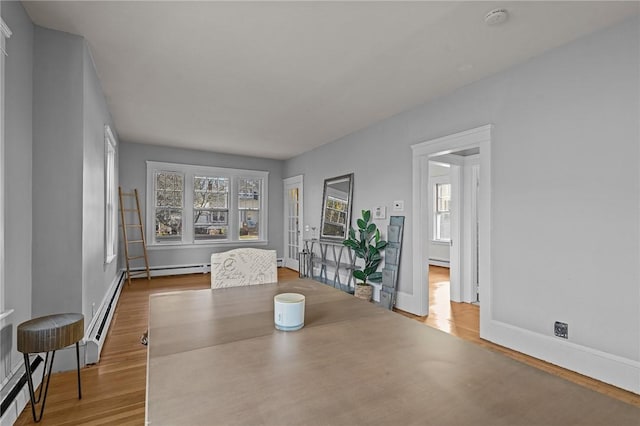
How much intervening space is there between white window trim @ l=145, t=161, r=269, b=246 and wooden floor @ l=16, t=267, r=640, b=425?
2.39 meters

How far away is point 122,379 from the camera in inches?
94.4

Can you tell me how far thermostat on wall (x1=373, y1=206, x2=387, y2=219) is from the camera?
4547mm

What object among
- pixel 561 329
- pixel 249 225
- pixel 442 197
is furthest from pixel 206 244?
pixel 561 329

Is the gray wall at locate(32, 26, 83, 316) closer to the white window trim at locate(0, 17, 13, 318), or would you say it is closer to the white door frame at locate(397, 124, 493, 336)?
the white window trim at locate(0, 17, 13, 318)

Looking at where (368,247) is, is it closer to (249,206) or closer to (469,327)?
(469,327)

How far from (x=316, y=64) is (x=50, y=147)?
88.3 inches

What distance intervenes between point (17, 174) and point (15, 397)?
1361mm

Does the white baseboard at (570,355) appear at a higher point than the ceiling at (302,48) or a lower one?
lower

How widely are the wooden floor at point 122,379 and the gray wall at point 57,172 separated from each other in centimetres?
A: 55

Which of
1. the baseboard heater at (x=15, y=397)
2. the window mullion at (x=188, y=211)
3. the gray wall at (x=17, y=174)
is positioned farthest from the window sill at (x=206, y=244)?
the baseboard heater at (x=15, y=397)

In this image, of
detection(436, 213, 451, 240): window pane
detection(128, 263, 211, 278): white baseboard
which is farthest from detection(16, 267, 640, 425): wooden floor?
detection(436, 213, 451, 240): window pane

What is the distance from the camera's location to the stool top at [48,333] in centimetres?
182

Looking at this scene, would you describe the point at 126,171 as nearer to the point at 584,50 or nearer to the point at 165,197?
the point at 165,197

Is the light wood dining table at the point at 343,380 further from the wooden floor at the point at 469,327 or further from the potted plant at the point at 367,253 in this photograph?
the potted plant at the point at 367,253
